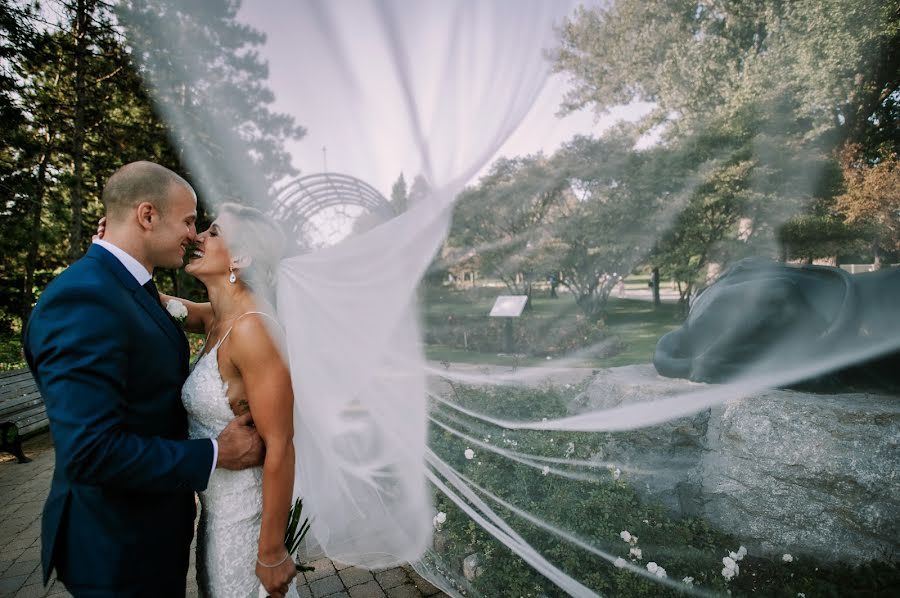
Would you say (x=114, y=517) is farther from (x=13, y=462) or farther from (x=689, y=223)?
(x=13, y=462)

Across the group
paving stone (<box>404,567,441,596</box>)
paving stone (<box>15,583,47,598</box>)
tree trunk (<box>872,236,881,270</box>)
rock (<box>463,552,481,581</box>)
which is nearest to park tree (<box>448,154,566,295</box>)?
tree trunk (<box>872,236,881,270</box>)

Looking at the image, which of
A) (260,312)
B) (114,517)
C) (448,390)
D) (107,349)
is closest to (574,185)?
(448,390)

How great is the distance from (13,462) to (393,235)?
244 inches

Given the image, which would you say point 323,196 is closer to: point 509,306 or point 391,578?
point 509,306

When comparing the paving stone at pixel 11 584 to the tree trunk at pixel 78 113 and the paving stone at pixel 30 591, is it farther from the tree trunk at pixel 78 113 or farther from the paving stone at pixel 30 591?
the tree trunk at pixel 78 113

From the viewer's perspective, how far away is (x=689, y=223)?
1958 millimetres

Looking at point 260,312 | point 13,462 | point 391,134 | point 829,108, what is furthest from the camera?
point 13,462

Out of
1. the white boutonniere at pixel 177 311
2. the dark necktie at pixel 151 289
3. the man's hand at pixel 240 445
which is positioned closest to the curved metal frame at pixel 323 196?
the white boutonniere at pixel 177 311

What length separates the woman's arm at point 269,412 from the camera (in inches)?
54.7

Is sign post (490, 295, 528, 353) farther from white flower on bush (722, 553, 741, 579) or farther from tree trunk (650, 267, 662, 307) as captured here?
white flower on bush (722, 553, 741, 579)

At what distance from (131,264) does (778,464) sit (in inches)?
122

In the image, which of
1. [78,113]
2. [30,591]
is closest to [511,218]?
[30,591]

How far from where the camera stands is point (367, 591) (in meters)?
2.69

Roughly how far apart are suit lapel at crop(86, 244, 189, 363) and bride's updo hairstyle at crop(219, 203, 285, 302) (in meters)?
0.31
